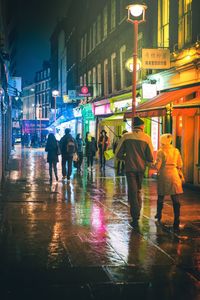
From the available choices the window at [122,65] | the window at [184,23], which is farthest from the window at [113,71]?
the window at [184,23]

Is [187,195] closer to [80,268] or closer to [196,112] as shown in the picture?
[196,112]

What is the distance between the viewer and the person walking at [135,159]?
34.7 feet

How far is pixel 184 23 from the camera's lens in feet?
60.7

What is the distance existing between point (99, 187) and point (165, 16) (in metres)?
7.59

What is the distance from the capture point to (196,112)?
16.5 meters

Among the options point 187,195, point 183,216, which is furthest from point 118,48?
point 183,216

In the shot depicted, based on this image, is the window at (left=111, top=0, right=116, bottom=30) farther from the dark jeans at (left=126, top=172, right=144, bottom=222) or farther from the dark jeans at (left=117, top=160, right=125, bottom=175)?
the dark jeans at (left=126, top=172, right=144, bottom=222)

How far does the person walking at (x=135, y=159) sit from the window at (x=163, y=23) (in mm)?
10498

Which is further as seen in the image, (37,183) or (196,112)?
(37,183)

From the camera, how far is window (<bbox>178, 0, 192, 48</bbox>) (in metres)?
18.0

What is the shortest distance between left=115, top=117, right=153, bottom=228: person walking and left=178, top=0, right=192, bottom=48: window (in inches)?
323

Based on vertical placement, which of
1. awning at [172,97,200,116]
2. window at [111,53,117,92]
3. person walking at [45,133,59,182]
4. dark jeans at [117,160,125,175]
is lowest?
dark jeans at [117,160,125,175]

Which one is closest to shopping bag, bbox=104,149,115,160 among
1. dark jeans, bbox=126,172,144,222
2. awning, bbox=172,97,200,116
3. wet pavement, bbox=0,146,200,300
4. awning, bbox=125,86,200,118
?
awning, bbox=125,86,200,118

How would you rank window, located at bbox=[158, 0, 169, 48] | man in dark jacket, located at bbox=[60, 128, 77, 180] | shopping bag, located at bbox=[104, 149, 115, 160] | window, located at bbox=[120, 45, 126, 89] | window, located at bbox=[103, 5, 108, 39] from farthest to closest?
window, located at bbox=[103, 5, 108, 39], window, located at bbox=[120, 45, 126, 89], shopping bag, located at bbox=[104, 149, 115, 160], window, located at bbox=[158, 0, 169, 48], man in dark jacket, located at bbox=[60, 128, 77, 180]
